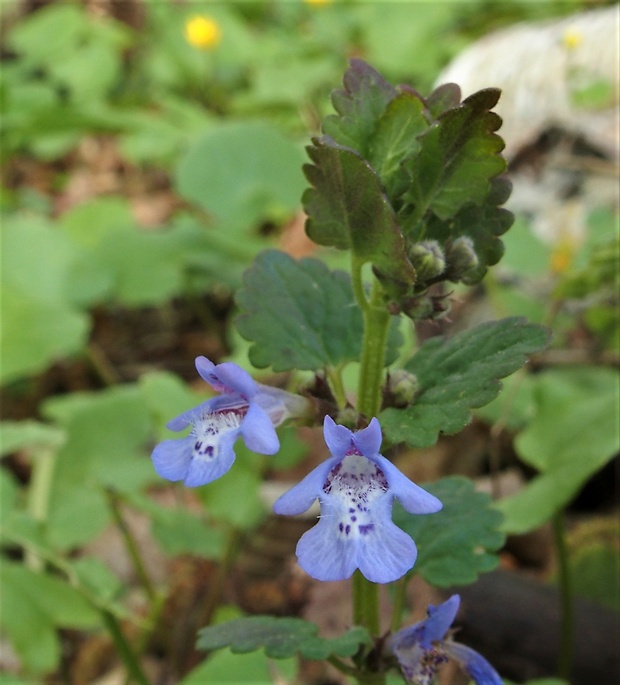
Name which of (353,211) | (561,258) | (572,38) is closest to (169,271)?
(561,258)

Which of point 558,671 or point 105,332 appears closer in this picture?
point 558,671

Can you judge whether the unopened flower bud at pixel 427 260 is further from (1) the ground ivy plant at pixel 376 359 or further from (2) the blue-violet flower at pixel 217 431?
(2) the blue-violet flower at pixel 217 431

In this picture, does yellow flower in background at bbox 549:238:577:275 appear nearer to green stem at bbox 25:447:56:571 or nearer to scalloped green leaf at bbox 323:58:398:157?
green stem at bbox 25:447:56:571

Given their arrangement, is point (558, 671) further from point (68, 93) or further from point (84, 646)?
point (68, 93)

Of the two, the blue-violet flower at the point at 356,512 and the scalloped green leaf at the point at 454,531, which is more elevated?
the blue-violet flower at the point at 356,512

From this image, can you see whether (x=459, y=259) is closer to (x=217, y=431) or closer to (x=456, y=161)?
(x=456, y=161)

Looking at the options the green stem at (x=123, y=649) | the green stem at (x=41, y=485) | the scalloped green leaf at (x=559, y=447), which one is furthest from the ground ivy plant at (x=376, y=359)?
the green stem at (x=41, y=485)

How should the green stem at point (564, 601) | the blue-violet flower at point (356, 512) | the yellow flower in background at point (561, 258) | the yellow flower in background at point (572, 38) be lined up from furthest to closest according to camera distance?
the yellow flower in background at point (572, 38)
the yellow flower in background at point (561, 258)
the green stem at point (564, 601)
the blue-violet flower at point (356, 512)

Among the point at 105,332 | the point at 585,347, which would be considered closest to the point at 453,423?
the point at 585,347
